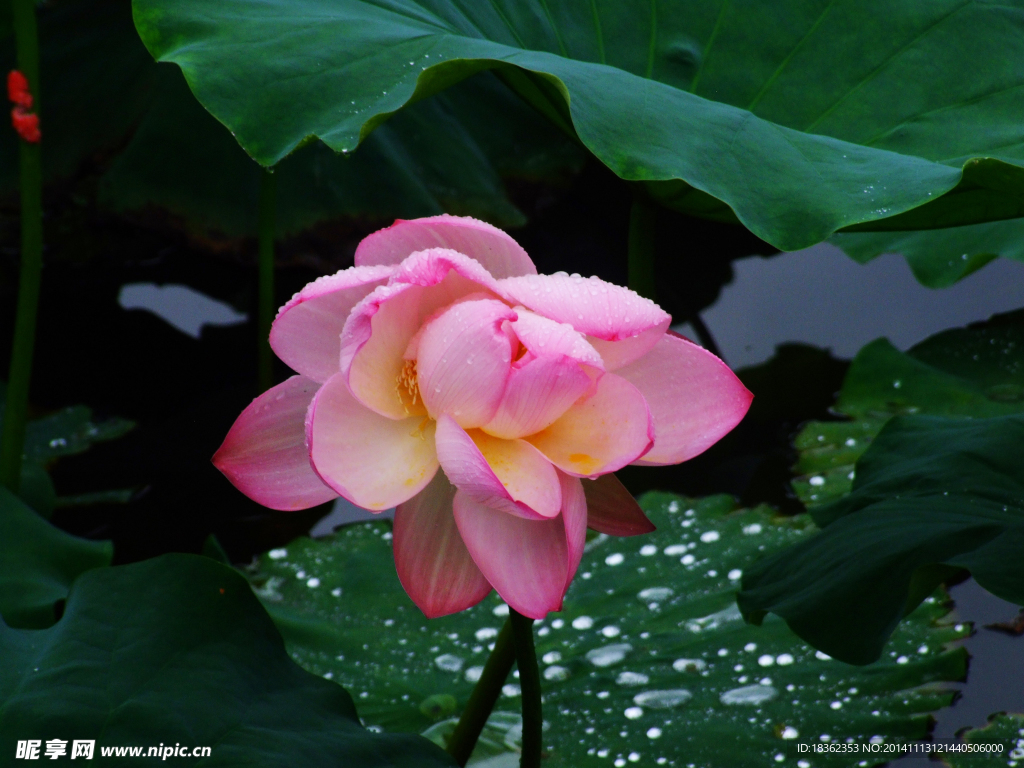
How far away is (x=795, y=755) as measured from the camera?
86 centimetres

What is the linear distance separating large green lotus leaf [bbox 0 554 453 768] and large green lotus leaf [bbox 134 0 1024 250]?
1.04 ft

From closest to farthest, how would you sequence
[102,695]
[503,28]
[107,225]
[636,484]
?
1. [102,695]
2. [503,28]
3. [636,484]
4. [107,225]

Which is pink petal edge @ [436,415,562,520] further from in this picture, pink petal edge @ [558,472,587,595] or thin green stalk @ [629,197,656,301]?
thin green stalk @ [629,197,656,301]

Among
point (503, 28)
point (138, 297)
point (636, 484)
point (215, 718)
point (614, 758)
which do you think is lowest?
point (138, 297)

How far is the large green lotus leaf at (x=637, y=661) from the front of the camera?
35.1 inches

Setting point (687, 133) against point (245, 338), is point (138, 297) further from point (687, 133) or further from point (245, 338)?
point (687, 133)

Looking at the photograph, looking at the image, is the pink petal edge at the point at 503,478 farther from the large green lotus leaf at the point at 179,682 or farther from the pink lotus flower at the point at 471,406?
the large green lotus leaf at the point at 179,682

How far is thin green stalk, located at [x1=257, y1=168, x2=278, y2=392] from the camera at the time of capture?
1.25 metres

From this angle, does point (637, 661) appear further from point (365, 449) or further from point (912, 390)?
point (912, 390)

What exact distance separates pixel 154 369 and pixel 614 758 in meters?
1.19

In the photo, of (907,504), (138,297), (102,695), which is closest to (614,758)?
(907,504)

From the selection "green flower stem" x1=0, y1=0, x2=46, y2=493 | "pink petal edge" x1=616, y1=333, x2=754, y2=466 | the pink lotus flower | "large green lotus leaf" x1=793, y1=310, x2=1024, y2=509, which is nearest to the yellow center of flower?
the pink lotus flower

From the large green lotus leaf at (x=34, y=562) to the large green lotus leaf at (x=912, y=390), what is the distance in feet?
3.15

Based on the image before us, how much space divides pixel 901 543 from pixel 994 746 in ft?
0.98
